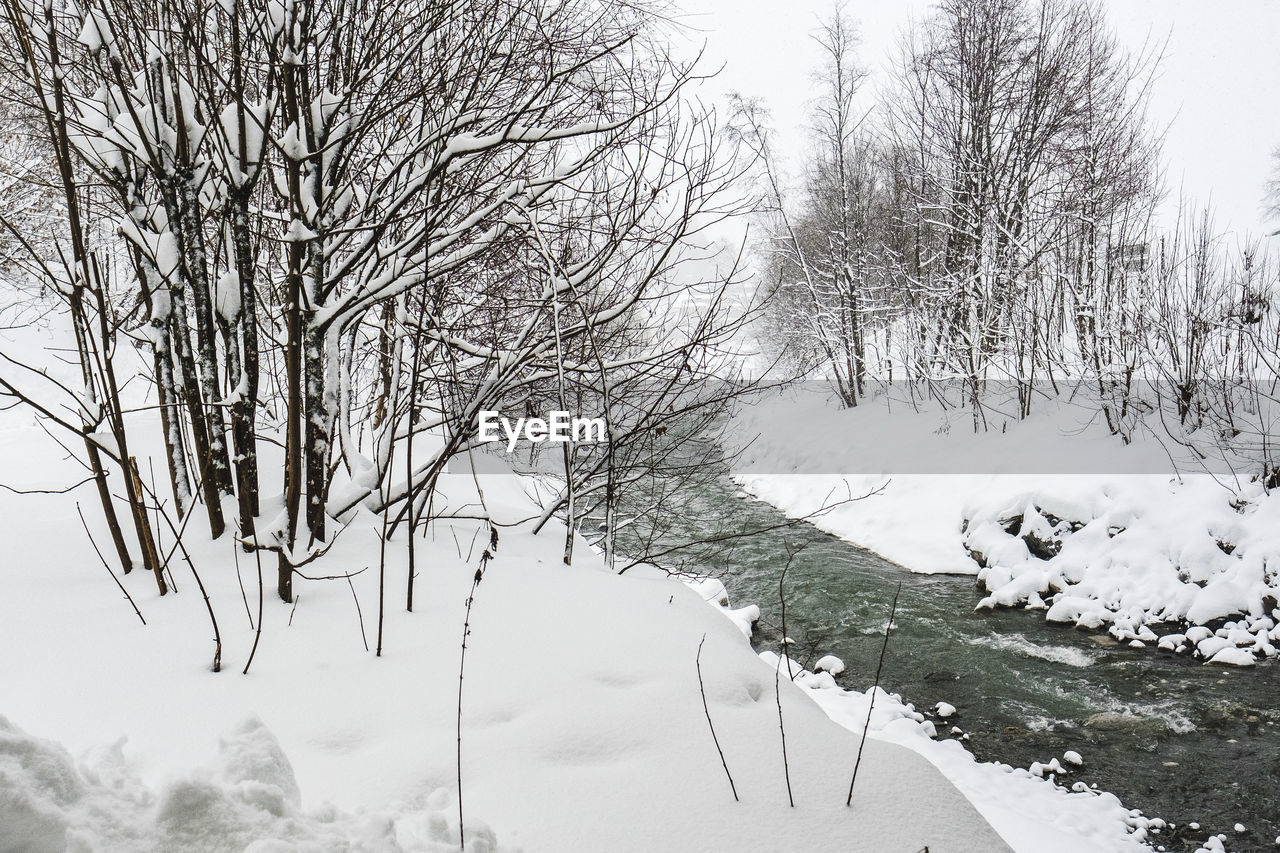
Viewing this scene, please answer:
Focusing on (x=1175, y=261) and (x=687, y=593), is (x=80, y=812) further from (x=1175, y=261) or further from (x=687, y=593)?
(x=1175, y=261)

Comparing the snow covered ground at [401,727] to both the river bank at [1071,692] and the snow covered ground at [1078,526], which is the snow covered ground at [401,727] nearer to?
the river bank at [1071,692]

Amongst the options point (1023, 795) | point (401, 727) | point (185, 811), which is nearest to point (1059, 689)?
Result: point (1023, 795)

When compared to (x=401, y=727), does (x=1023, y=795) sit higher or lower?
lower

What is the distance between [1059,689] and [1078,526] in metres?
3.10

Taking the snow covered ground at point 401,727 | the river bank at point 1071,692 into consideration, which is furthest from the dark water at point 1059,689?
the snow covered ground at point 401,727

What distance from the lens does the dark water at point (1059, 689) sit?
4082mm

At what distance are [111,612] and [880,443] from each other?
12041 millimetres

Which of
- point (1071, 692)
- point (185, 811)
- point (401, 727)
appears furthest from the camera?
point (1071, 692)

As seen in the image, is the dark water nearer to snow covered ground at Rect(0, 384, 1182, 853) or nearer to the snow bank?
the snow bank

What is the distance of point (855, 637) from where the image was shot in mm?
6383

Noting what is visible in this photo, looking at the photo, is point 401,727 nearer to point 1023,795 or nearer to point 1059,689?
point 1023,795

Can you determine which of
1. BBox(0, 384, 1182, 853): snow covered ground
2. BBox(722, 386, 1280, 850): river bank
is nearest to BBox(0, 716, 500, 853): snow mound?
BBox(0, 384, 1182, 853): snow covered ground

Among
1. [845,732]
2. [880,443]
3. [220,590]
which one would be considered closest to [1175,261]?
[880,443]

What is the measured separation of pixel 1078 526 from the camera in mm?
7723
